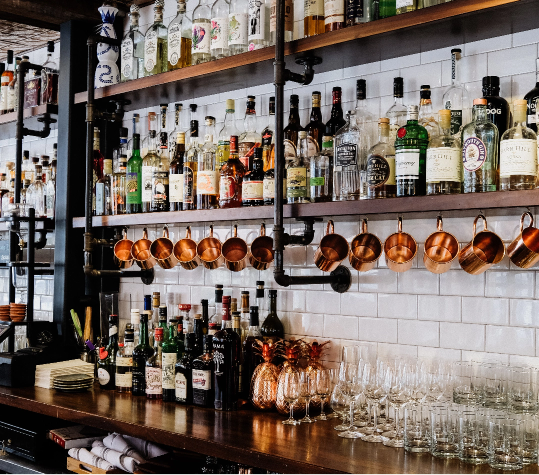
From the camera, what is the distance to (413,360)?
223 centimetres

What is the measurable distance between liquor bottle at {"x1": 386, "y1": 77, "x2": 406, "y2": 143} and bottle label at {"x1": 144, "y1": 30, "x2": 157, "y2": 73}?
113 centimetres

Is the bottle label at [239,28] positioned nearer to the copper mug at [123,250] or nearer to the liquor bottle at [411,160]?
the liquor bottle at [411,160]

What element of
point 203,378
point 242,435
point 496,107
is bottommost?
point 242,435

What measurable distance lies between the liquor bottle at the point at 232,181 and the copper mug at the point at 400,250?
634 millimetres

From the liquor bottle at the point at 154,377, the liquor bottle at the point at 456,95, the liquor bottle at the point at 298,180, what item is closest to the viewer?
the liquor bottle at the point at 456,95

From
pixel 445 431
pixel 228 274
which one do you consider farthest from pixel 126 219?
→ pixel 445 431

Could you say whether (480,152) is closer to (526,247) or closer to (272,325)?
(526,247)

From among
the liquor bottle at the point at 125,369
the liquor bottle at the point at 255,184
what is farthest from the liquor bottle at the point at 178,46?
the liquor bottle at the point at 125,369

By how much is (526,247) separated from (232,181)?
114cm

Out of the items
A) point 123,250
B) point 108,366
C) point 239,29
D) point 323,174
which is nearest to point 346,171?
point 323,174

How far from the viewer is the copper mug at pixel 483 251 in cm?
197

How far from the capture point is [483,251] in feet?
6.53

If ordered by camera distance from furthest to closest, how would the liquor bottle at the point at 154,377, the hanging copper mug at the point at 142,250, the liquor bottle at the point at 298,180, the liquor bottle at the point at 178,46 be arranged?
1. the hanging copper mug at the point at 142,250
2. the liquor bottle at the point at 178,46
3. the liquor bottle at the point at 154,377
4. the liquor bottle at the point at 298,180

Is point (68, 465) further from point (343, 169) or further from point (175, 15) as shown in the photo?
point (175, 15)
